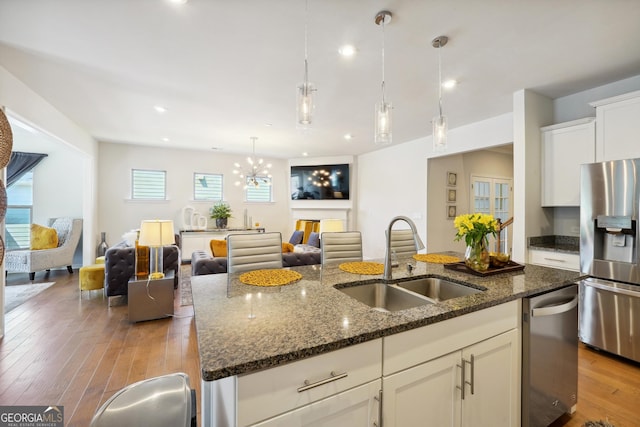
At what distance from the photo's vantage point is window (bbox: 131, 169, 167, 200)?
6.16m

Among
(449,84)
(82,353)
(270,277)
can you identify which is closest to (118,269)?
(82,353)

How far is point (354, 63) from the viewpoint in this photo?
8.32 feet

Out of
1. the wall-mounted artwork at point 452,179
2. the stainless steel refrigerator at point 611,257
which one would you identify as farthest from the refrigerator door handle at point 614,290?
the wall-mounted artwork at point 452,179

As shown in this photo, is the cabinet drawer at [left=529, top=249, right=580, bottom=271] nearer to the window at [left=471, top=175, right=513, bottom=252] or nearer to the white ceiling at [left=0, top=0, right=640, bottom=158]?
the white ceiling at [left=0, top=0, right=640, bottom=158]

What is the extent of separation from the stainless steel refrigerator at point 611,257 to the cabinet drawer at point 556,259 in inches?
7.7

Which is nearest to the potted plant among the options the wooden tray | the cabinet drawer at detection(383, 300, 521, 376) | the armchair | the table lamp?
the armchair

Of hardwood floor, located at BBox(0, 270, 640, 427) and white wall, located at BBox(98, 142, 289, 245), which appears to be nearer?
hardwood floor, located at BBox(0, 270, 640, 427)

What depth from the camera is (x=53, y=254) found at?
488 centimetres

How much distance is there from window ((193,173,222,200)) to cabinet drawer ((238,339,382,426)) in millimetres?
6620

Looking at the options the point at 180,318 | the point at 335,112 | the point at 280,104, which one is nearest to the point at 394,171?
the point at 335,112

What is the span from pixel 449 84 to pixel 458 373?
2.86 metres

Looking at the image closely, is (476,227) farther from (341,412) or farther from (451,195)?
(451,195)

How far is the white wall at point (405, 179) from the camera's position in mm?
4062

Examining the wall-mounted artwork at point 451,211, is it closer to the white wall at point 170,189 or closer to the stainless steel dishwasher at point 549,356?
the stainless steel dishwasher at point 549,356
